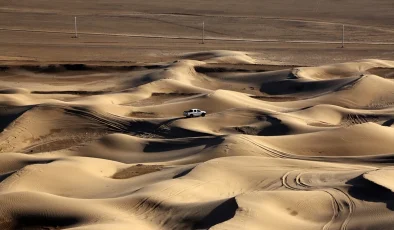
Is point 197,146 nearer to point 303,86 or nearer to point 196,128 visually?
point 196,128

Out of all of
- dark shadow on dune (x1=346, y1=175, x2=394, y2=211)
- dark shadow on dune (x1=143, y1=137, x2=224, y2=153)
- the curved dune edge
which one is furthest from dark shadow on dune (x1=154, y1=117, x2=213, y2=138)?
dark shadow on dune (x1=346, y1=175, x2=394, y2=211)

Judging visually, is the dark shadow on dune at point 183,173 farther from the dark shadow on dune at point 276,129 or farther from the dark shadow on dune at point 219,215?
the dark shadow on dune at point 276,129

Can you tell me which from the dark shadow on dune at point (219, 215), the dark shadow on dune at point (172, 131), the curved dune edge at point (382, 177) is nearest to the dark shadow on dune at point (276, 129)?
the dark shadow on dune at point (172, 131)

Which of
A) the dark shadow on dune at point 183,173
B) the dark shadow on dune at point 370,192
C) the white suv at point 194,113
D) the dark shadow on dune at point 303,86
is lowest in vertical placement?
the dark shadow on dune at point 303,86

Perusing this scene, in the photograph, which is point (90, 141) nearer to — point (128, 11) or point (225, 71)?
point (225, 71)

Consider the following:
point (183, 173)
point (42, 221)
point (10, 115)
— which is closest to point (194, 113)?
point (10, 115)

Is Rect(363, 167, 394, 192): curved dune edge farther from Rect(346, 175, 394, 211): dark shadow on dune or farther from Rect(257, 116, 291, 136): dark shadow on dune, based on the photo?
Rect(257, 116, 291, 136): dark shadow on dune
